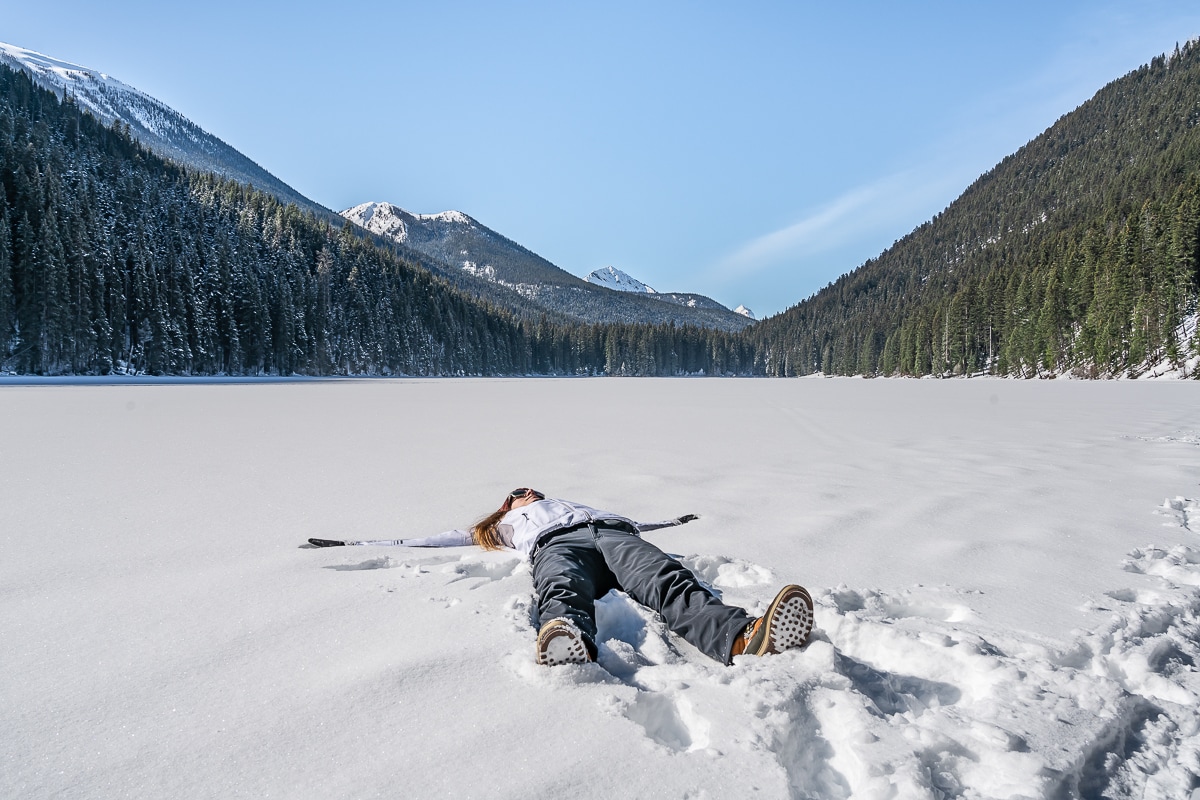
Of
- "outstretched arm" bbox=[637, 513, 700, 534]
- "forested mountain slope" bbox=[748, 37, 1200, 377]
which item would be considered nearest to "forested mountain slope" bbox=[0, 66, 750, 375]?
"outstretched arm" bbox=[637, 513, 700, 534]

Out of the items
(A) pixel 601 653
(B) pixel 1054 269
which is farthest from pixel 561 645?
(B) pixel 1054 269

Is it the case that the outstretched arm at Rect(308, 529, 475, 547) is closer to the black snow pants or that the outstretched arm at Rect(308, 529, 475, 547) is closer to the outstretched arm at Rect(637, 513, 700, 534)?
the black snow pants

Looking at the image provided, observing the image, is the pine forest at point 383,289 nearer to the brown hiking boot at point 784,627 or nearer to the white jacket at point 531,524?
the white jacket at point 531,524

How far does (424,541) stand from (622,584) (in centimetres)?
128

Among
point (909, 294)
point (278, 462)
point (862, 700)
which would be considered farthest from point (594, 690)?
point (909, 294)

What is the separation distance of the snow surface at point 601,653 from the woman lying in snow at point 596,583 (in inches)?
3.2

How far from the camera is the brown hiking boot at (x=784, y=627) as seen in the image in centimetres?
196

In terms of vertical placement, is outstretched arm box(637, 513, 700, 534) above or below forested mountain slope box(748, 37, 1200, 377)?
below

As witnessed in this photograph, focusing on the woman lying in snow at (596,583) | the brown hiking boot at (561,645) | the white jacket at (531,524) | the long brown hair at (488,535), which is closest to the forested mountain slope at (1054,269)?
the white jacket at (531,524)

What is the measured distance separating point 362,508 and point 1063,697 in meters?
3.95

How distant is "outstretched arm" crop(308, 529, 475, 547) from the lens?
10.3 ft

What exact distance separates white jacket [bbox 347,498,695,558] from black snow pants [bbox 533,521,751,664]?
0.15 feet

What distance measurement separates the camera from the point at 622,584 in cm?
253

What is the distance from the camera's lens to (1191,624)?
2213mm
